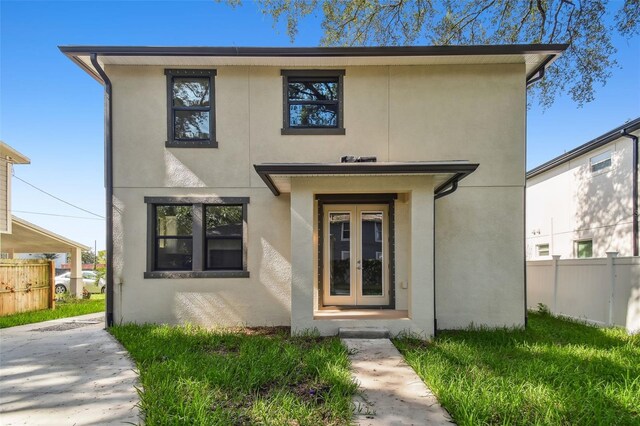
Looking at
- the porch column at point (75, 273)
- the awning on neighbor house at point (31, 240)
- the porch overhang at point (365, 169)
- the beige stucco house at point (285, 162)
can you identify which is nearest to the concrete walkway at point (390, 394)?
the beige stucco house at point (285, 162)

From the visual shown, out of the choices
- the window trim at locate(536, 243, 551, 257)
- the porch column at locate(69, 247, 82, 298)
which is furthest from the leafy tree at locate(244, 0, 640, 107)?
the porch column at locate(69, 247, 82, 298)

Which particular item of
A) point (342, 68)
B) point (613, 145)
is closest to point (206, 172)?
point (342, 68)

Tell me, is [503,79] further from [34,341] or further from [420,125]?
[34,341]

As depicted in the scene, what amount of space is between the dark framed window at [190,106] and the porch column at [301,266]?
274 cm

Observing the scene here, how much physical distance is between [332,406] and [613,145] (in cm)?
1212

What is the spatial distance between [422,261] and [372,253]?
66.6 inches

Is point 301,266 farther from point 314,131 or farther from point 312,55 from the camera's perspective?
point 312,55

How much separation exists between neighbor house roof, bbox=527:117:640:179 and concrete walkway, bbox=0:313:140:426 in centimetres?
1293

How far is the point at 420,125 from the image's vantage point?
7957 millimetres

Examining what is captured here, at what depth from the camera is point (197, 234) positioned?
795cm

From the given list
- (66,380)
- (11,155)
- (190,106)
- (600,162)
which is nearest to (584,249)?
(600,162)

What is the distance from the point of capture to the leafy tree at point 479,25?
35.5ft

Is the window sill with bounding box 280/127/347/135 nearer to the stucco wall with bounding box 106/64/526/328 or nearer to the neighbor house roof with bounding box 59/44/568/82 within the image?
the stucco wall with bounding box 106/64/526/328

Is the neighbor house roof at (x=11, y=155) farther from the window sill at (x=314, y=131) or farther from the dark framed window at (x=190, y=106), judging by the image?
the window sill at (x=314, y=131)
